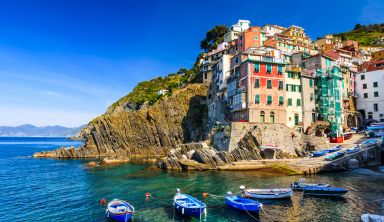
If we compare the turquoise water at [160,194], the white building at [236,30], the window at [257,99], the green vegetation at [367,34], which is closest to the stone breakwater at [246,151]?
the turquoise water at [160,194]

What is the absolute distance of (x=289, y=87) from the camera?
6169 centimetres

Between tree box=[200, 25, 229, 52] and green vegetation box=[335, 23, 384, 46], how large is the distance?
251 feet

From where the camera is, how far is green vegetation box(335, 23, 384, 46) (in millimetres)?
138050

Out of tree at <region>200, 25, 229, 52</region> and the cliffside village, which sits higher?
tree at <region>200, 25, 229, 52</region>

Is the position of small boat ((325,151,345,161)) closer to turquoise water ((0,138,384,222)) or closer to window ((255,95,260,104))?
turquoise water ((0,138,384,222))

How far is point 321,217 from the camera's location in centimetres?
2466

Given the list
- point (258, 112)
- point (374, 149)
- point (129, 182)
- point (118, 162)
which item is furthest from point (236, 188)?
A: point (118, 162)

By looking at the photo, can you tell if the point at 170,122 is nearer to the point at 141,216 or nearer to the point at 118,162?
the point at 118,162

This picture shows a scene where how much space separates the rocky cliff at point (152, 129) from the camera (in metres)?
85.1

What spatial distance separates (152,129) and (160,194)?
5340 cm

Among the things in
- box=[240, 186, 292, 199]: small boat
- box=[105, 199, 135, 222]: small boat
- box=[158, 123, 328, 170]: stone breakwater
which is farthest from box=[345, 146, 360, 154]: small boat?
box=[105, 199, 135, 222]: small boat

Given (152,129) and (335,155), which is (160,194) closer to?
(335,155)

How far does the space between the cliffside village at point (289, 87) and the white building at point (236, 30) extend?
1085 cm

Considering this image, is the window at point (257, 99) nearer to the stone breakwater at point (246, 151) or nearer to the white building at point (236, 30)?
the stone breakwater at point (246, 151)
